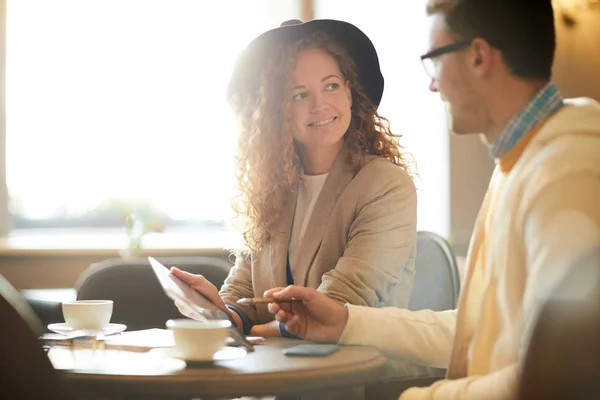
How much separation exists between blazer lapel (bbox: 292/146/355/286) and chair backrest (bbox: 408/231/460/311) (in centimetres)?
47

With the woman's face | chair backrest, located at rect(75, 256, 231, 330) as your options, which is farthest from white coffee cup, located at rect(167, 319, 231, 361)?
chair backrest, located at rect(75, 256, 231, 330)

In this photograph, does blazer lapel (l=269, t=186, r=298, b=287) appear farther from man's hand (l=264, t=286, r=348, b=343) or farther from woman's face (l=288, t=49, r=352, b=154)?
man's hand (l=264, t=286, r=348, b=343)

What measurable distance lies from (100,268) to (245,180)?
1.80ft

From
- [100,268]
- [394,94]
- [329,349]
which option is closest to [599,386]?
[329,349]

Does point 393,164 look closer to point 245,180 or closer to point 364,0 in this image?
point 245,180

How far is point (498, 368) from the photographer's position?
44.1 inches

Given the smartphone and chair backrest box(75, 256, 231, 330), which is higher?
the smartphone

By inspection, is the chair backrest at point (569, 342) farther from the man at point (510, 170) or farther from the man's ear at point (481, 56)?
the man's ear at point (481, 56)

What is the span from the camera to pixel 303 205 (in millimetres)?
2174

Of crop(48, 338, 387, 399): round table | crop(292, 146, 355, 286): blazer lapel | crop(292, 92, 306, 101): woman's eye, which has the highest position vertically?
crop(292, 92, 306, 101): woman's eye

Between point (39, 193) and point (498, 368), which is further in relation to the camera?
point (39, 193)

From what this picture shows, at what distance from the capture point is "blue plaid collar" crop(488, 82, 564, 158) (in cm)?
119

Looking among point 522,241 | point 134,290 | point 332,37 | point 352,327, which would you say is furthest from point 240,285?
point 522,241

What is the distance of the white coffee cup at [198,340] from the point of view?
136 centimetres
